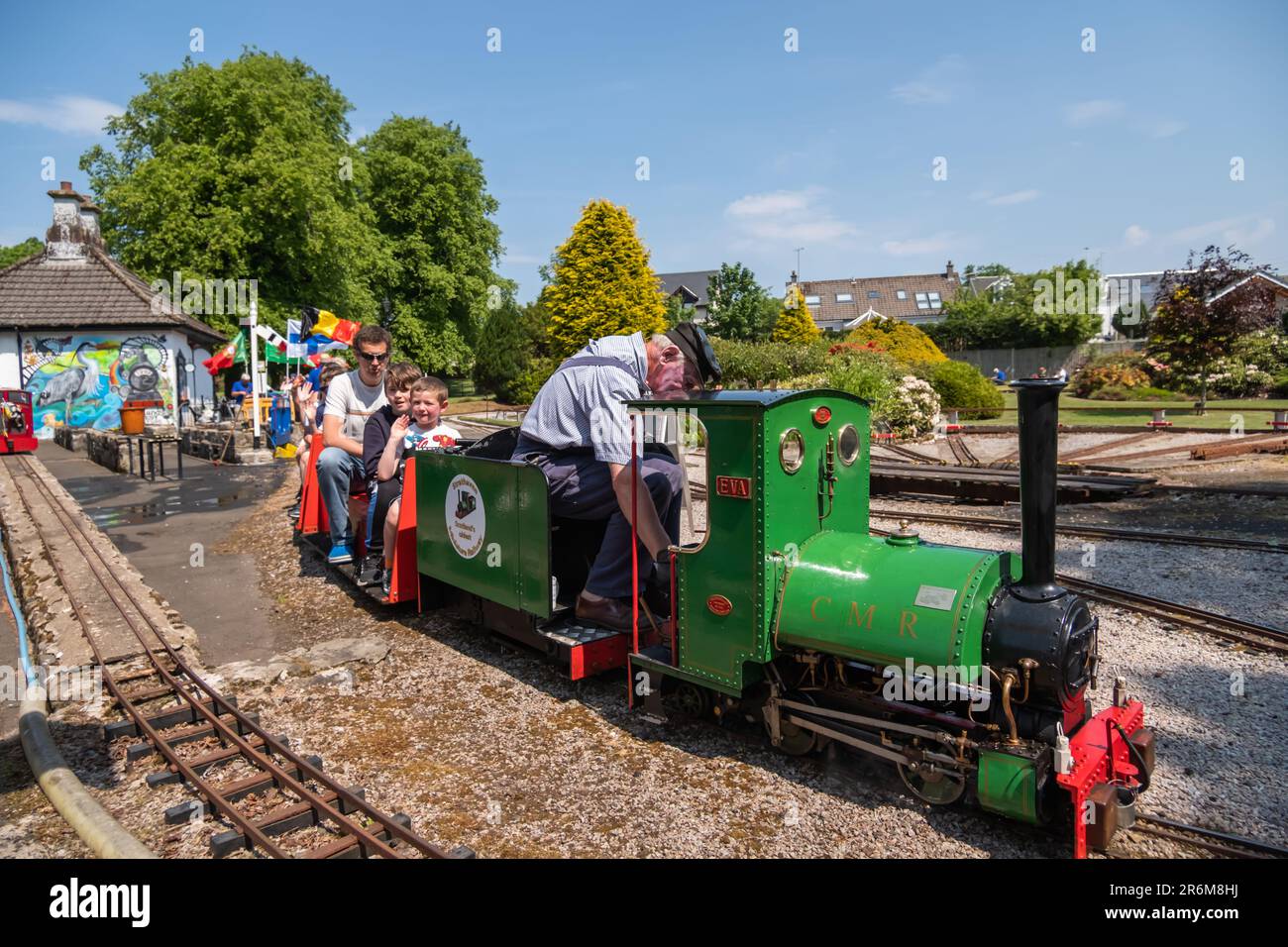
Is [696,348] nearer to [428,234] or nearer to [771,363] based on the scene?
[771,363]

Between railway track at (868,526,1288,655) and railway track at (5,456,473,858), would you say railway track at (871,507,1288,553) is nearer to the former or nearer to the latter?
railway track at (868,526,1288,655)

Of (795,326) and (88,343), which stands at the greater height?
(795,326)

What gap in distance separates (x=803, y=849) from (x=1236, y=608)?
5285 millimetres

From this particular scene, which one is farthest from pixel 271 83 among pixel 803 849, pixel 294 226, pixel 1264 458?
pixel 803 849

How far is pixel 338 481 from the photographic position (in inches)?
329

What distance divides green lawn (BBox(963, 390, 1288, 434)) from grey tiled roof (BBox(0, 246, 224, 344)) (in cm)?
2512

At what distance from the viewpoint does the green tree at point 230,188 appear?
2852 centimetres

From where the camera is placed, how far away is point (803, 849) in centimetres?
386

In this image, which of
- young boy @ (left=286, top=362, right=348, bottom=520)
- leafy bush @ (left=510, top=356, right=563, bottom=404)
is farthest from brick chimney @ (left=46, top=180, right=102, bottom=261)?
young boy @ (left=286, top=362, right=348, bottom=520)

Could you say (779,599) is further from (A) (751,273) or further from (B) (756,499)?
(A) (751,273)

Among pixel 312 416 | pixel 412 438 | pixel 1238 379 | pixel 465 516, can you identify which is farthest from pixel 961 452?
pixel 1238 379

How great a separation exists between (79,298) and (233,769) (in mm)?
28264

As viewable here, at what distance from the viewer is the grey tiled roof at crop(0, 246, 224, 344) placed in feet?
87.0
